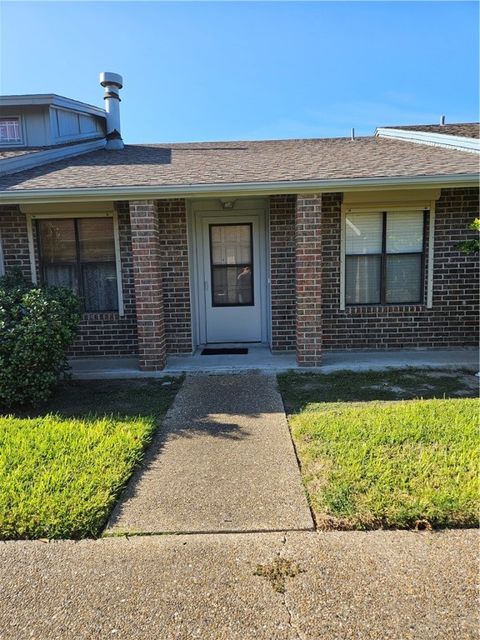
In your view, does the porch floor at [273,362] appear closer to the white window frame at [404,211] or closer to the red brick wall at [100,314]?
the red brick wall at [100,314]

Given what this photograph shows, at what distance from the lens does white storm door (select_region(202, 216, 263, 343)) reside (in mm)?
7555

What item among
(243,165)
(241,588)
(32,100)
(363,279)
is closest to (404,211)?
(363,279)

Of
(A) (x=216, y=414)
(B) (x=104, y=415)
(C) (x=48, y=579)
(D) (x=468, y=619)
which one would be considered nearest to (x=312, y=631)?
(D) (x=468, y=619)

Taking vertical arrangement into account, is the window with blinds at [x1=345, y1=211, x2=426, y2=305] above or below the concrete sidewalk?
above

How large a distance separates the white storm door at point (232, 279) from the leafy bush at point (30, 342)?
9.83ft

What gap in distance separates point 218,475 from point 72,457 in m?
1.26

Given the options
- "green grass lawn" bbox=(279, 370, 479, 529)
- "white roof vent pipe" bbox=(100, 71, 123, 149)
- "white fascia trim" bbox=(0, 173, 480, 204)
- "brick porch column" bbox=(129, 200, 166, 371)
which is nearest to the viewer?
"green grass lawn" bbox=(279, 370, 479, 529)

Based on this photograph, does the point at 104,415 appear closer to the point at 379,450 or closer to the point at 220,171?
the point at 379,450

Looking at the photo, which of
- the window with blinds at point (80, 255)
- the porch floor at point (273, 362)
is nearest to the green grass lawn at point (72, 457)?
the porch floor at point (273, 362)

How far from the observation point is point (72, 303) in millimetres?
5453

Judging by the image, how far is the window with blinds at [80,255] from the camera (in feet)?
23.0

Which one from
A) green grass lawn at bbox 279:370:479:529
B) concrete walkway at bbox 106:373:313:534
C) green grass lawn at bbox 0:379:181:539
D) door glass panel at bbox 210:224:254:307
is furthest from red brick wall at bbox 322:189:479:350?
green grass lawn at bbox 0:379:181:539

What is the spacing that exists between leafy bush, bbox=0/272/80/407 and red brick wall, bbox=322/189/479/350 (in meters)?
4.19

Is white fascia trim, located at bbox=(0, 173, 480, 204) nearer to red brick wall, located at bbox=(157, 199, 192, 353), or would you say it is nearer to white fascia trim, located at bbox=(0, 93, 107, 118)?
red brick wall, located at bbox=(157, 199, 192, 353)
